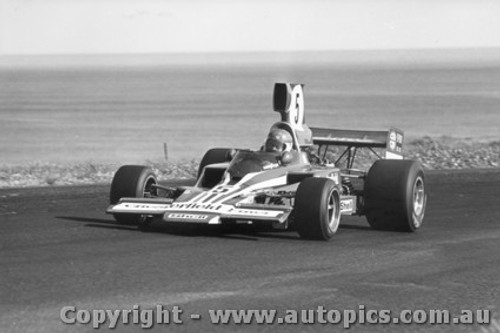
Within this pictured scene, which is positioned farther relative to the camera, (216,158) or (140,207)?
(216,158)

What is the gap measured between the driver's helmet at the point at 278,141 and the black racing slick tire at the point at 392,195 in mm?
1349

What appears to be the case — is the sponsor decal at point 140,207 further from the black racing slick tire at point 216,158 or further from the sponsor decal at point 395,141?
the sponsor decal at point 395,141

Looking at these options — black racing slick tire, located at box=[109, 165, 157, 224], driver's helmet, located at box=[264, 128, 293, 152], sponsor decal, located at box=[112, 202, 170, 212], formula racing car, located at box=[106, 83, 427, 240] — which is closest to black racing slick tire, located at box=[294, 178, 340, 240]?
formula racing car, located at box=[106, 83, 427, 240]

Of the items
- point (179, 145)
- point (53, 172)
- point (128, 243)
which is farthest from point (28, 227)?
point (179, 145)

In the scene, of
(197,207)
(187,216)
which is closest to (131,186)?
(197,207)

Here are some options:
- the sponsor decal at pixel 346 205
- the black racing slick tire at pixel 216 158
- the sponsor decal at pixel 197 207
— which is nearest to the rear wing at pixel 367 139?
the black racing slick tire at pixel 216 158

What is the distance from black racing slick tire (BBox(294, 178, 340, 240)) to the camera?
14195mm

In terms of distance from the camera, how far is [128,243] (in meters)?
14.1

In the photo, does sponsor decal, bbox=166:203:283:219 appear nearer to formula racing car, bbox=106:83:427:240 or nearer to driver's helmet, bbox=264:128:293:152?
formula racing car, bbox=106:83:427:240

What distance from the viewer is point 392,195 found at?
1559 cm

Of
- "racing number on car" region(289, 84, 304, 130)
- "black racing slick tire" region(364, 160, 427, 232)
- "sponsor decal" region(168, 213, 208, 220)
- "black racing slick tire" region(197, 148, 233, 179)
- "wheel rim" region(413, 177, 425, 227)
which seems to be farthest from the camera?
"black racing slick tire" region(197, 148, 233, 179)

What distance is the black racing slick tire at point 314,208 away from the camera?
1420cm

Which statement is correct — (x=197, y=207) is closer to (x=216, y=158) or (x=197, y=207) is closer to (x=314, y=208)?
(x=314, y=208)

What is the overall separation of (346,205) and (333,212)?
42.6 inches
